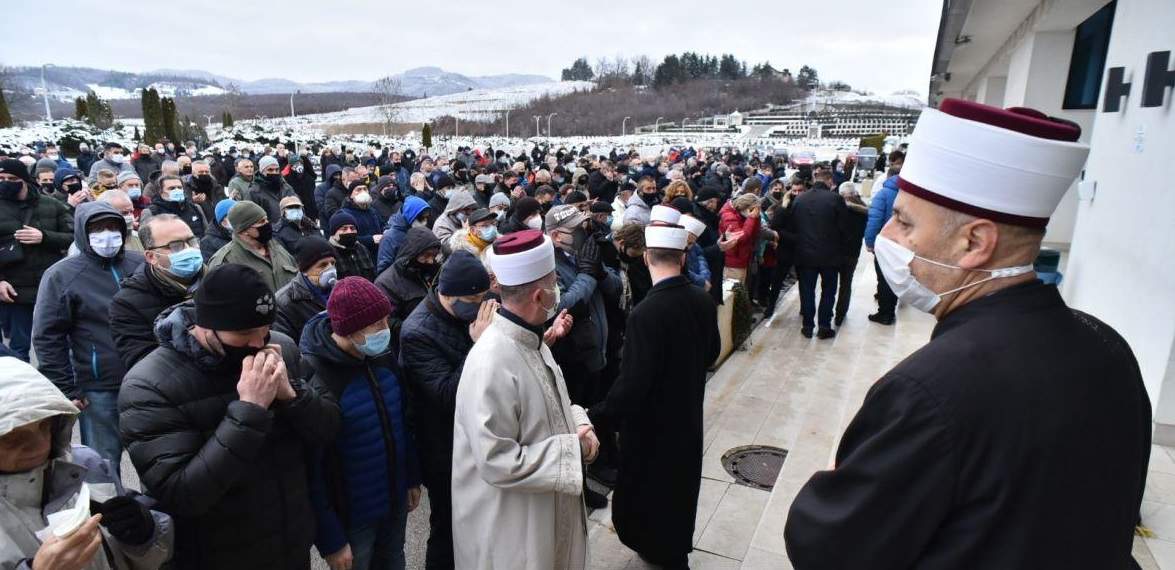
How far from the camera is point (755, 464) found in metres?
5.07

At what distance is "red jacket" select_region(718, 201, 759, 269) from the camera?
311 inches

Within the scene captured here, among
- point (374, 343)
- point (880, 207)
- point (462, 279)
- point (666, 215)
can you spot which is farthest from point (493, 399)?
point (880, 207)

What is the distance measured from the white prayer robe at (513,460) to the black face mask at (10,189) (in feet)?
19.0

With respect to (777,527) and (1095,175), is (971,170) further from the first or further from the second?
(1095,175)

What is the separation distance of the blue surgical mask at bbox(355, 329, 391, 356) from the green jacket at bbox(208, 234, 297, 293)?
2248 mm

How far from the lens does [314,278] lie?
4.00 m

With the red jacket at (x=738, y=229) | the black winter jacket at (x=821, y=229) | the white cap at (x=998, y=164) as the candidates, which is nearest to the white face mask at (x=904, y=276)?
the white cap at (x=998, y=164)

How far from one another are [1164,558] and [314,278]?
4.92 m

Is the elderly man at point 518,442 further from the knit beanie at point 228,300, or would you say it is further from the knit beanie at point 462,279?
the knit beanie at point 228,300

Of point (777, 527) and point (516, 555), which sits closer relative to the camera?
point (516, 555)

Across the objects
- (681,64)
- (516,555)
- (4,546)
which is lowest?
(516,555)

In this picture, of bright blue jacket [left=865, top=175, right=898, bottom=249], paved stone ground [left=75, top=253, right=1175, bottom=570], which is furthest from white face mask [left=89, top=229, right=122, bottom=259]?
bright blue jacket [left=865, top=175, right=898, bottom=249]

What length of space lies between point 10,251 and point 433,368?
496 centimetres

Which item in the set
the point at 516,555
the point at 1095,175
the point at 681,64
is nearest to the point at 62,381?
the point at 516,555
